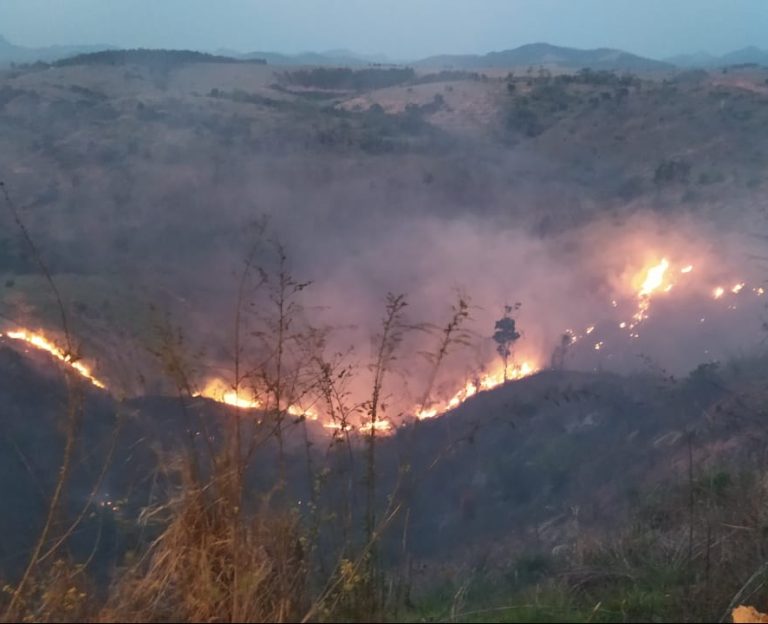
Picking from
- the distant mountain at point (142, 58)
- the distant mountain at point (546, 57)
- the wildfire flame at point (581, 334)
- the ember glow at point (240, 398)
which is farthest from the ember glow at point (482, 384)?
the distant mountain at point (546, 57)

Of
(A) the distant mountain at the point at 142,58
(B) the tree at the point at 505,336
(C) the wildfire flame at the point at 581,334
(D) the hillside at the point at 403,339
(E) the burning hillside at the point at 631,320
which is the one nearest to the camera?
(D) the hillside at the point at 403,339

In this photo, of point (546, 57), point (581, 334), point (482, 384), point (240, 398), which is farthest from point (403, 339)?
point (546, 57)

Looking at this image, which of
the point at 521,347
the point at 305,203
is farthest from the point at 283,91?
the point at 521,347

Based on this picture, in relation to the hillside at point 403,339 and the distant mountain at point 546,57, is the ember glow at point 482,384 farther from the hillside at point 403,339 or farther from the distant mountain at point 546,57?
the distant mountain at point 546,57

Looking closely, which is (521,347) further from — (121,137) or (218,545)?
(121,137)

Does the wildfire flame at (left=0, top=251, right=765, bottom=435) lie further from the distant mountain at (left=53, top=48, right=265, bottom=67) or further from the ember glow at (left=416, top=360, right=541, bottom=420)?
the distant mountain at (left=53, top=48, right=265, bottom=67)

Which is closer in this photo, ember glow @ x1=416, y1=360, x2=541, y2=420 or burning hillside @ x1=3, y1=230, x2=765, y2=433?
ember glow @ x1=416, y1=360, x2=541, y2=420

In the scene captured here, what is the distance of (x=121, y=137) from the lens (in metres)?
27.8

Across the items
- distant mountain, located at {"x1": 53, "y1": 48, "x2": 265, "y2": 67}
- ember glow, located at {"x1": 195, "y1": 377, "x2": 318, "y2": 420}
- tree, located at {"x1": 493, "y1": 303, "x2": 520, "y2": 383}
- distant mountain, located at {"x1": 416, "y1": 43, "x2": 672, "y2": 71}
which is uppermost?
distant mountain, located at {"x1": 416, "y1": 43, "x2": 672, "y2": 71}

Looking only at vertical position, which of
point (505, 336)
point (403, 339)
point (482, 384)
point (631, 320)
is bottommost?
point (403, 339)

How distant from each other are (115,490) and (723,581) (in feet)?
23.8

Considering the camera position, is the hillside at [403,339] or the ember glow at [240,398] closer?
the ember glow at [240,398]

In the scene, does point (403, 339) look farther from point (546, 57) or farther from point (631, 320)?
point (546, 57)

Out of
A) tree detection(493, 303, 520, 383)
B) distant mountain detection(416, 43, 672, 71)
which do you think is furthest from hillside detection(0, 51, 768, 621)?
distant mountain detection(416, 43, 672, 71)
